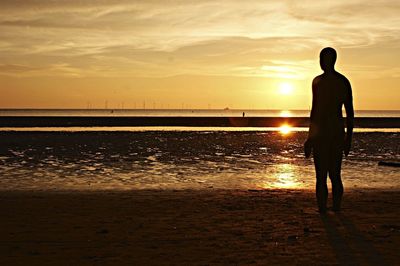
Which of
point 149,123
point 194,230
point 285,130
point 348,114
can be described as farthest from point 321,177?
point 149,123

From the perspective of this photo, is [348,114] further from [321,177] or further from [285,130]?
[285,130]

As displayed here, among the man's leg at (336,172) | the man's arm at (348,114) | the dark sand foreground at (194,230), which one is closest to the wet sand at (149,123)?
the dark sand foreground at (194,230)

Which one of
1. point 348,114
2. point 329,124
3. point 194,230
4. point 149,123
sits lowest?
point 149,123

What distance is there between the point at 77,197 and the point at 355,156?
1583 cm

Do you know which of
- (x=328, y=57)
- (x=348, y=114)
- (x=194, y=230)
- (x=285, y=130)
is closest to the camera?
(x=194, y=230)

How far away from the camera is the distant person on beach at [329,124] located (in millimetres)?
8719

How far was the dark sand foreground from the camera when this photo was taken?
6055 millimetres

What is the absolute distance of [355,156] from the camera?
23625mm

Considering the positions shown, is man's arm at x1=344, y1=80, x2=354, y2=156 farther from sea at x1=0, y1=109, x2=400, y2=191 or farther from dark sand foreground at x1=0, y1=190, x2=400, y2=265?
sea at x1=0, y1=109, x2=400, y2=191

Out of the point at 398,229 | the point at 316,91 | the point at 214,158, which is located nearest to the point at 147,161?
the point at 214,158

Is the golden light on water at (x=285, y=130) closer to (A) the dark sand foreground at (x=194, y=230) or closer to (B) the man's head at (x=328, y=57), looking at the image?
(A) the dark sand foreground at (x=194, y=230)

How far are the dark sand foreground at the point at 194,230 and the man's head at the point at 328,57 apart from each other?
2.54m

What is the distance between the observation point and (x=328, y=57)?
29.0 feet

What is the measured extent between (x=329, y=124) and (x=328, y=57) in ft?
3.74
